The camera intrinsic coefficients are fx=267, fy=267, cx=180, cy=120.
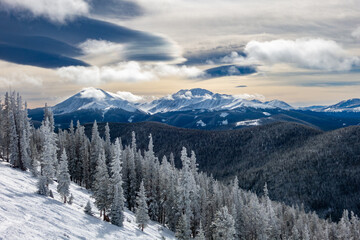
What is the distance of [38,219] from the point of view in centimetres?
2888

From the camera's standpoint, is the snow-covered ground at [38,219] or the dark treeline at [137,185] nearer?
the snow-covered ground at [38,219]

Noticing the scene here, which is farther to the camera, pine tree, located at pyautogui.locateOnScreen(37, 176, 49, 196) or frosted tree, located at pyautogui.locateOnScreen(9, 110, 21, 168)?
frosted tree, located at pyautogui.locateOnScreen(9, 110, 21, 168)

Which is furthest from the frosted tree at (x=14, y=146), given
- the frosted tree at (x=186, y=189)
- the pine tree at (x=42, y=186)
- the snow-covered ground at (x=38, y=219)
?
the frosted tree at (x=186, y=189)

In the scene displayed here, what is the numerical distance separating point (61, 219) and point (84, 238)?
160 inches

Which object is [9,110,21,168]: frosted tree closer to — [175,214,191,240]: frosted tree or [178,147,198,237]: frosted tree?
[178,147,198,237]: frosted tree

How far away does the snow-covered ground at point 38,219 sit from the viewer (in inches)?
997

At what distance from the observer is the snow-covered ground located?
2533 centimetres

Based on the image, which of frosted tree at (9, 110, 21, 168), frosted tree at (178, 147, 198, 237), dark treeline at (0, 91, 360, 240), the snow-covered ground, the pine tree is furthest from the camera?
frosted tree at (178, 147, 198, 237)

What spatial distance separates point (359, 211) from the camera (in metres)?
194

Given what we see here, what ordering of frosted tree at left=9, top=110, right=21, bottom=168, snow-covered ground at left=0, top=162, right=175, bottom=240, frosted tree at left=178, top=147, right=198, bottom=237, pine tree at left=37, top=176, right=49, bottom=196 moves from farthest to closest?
1. frosted tree at left=178, top=147, right=198, bottom=237
2. frosted tree at left=9, top=110, right=21, bottom=168
3. pine tree at left=37, top=176, right=49, bottom=196
4. snow-covered ground at left=0, top=162, right=175, bottom=240

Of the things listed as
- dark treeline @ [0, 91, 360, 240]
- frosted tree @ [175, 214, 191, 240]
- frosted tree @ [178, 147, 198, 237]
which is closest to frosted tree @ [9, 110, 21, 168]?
dark treeline @ [0, 91, 360, 240]

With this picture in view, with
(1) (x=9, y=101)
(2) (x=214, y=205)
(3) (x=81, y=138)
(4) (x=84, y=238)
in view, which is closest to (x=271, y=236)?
(2) (x=214, y=205)

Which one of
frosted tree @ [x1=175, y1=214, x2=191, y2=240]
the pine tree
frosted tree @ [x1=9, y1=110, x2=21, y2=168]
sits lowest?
frosted tree @ [x1=175, y1=214, x2=191, y2=240]

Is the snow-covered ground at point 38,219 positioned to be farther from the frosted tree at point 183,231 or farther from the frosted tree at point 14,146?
the frosted tree at point 14,146
